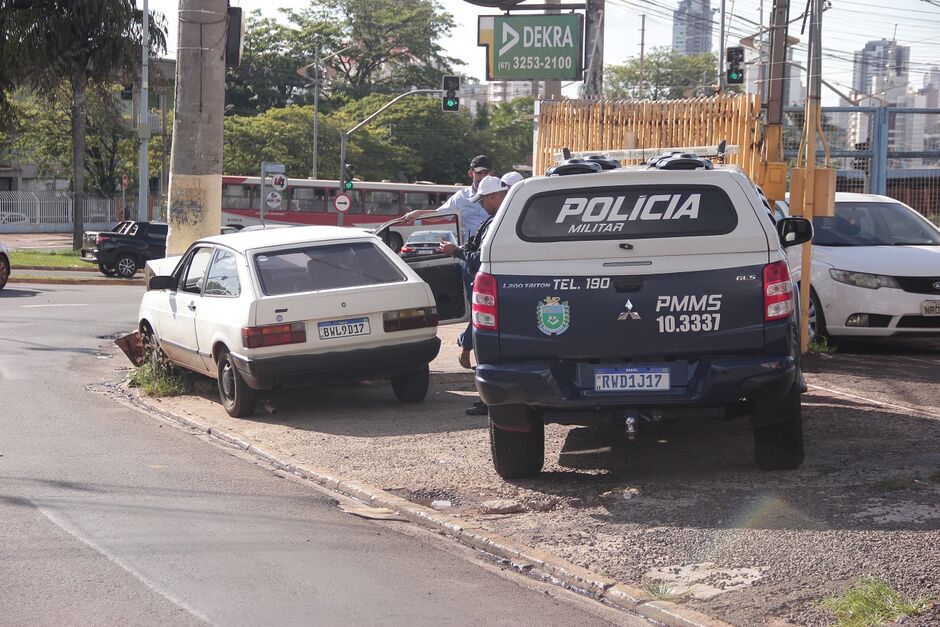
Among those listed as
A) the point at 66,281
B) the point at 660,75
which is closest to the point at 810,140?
the point at 66,281

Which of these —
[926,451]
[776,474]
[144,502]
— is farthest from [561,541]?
[926,451]

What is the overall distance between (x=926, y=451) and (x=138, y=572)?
498 cm

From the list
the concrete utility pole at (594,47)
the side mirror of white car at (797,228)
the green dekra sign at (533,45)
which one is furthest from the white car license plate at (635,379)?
the green dekra sign at (533,45)

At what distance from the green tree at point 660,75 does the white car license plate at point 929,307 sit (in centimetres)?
9245

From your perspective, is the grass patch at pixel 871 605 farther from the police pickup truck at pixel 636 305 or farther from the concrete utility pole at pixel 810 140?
the concrete utility pole at pixel 810 140

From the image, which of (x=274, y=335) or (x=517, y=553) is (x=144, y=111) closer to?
(x=274, y=335)

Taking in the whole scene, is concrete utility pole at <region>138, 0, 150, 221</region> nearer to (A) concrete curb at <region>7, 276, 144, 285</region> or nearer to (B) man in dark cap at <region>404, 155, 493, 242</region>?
(A) concrete curb at <region>7, 276, 144, 285</region>

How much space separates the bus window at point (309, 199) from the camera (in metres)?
54.5

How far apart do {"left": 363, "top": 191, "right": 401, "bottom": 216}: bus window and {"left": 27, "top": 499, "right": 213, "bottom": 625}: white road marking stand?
5026 cm

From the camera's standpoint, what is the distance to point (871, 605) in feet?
15.8

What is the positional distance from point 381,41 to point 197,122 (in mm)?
72484

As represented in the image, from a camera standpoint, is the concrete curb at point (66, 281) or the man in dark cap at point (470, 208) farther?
the concrete curb at point (66, 281)

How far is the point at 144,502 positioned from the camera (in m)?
6.89

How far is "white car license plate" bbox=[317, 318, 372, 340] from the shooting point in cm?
982
